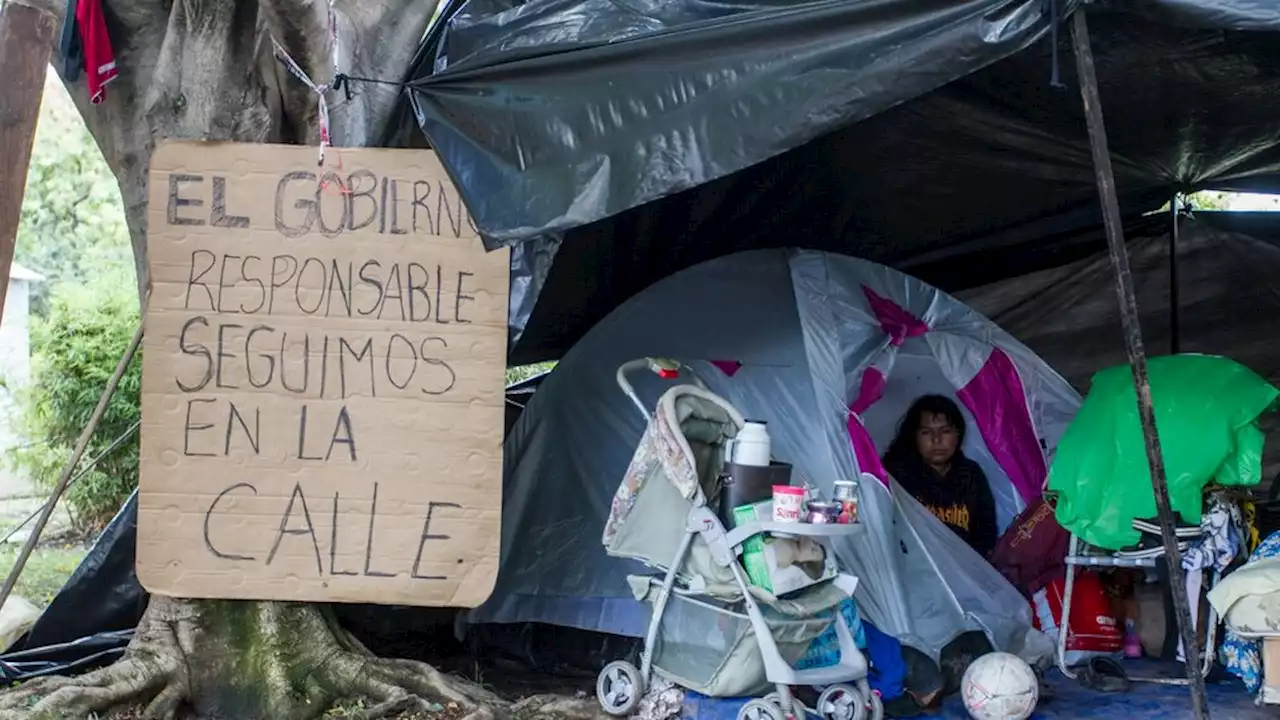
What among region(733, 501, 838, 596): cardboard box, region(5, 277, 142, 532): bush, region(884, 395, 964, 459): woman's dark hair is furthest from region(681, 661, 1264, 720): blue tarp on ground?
region(5, 277, 142, 532): bush

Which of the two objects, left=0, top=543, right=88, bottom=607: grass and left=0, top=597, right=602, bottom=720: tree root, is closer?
left=0, top=597, right=602, bottom=720: tree root

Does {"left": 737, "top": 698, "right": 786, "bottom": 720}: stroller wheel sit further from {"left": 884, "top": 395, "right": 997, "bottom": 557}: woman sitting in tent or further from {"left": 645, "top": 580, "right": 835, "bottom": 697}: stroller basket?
{"left": 884, "top": 395, "right": 997, "bottom": 557}: woman sitting in tent

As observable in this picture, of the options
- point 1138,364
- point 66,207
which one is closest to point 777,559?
point 1138,364

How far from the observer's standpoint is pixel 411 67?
397 cm

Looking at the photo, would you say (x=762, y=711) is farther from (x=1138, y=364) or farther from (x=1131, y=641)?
(x=1131, y=641)

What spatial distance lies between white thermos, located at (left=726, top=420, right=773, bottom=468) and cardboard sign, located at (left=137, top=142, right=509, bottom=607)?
0.75 metres

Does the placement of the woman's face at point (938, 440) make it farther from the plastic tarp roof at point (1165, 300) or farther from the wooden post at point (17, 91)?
the wooden post at point (17, 91)

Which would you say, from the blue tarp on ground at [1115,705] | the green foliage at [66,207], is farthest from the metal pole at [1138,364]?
the green foliage at [66,207]

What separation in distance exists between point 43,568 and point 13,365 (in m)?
4.16

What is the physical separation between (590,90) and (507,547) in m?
1.90

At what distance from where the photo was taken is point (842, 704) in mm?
3525

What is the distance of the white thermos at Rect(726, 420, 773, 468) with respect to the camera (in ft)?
11.8

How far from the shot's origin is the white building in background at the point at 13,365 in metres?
8.86

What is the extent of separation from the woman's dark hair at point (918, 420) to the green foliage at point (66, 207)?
17644 millimetres
